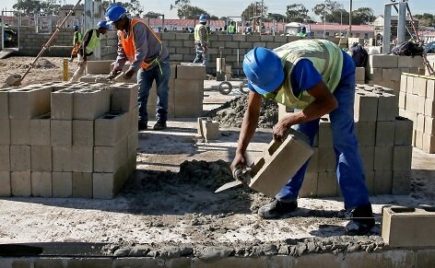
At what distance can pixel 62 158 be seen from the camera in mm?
5121

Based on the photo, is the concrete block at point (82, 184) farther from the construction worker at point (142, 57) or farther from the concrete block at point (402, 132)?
the concrete block at point (402, 132)

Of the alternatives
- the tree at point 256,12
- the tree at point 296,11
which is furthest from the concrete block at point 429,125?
the tree at point 296,11

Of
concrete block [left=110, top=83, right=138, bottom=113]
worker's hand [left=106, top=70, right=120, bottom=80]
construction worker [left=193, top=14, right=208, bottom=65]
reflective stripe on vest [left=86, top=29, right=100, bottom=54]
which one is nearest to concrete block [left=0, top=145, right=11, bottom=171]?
concrete block [left=110, top=83, right=138, bottom=113]

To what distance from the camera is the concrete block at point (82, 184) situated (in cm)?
513

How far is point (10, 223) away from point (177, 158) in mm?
2618

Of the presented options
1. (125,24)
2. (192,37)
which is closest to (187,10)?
(192,37)

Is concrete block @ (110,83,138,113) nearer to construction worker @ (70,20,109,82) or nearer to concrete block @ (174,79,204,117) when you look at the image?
concrete block @ (174,79,204,117)

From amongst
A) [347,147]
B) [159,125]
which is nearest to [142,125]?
[159,125]

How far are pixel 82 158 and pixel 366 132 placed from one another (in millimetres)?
2513

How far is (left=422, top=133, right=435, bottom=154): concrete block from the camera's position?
277 inches

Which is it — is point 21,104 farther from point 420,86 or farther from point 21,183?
point 420,86

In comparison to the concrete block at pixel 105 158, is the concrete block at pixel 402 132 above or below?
above

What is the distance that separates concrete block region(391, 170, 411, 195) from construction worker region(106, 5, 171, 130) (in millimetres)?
3469

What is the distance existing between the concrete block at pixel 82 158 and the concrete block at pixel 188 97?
494cm
